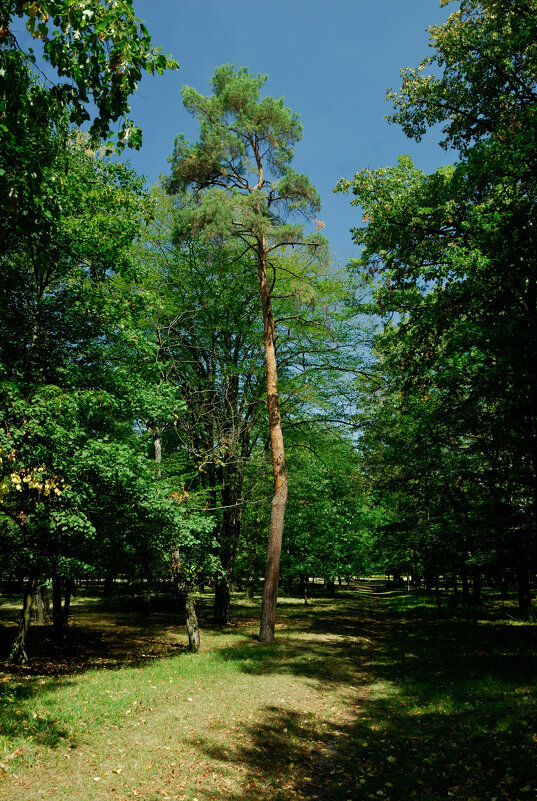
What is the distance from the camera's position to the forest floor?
5.37 meters

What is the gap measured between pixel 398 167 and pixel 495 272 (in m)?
5.65

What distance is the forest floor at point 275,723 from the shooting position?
5371mm

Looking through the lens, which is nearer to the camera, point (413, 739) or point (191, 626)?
point (413, 739)

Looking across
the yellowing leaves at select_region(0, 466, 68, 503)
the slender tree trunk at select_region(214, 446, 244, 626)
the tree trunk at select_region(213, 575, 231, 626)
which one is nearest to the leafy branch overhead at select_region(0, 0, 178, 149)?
the yellowing leaves at select_region(0, 466, 68, 503)

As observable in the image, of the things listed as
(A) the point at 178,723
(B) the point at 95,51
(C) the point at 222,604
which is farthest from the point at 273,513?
(B) the point at 95,51

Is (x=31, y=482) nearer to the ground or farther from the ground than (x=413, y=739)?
farther from the ground

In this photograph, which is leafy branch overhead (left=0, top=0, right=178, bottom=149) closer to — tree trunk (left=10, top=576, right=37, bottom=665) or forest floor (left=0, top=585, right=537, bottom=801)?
forest floor (left=0, top=585, right=537, bottom=801)

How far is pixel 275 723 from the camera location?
24.7 ft

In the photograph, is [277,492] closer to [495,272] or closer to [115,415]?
[115,415]

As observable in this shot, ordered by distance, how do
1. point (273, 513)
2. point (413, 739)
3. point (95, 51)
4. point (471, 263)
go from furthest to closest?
point (273, 513)
point (471, 263)
point (413, 739)
point (95, 51)

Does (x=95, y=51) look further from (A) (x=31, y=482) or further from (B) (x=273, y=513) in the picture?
(B) (x=273, y=513)

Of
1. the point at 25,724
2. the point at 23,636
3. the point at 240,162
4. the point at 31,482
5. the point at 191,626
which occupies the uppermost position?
the point at 240,162

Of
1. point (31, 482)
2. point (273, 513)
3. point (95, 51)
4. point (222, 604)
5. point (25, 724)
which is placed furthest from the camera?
point (222, 604)

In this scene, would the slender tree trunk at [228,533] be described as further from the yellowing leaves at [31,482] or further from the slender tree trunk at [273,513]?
the yellowing leaves at [31,482]
